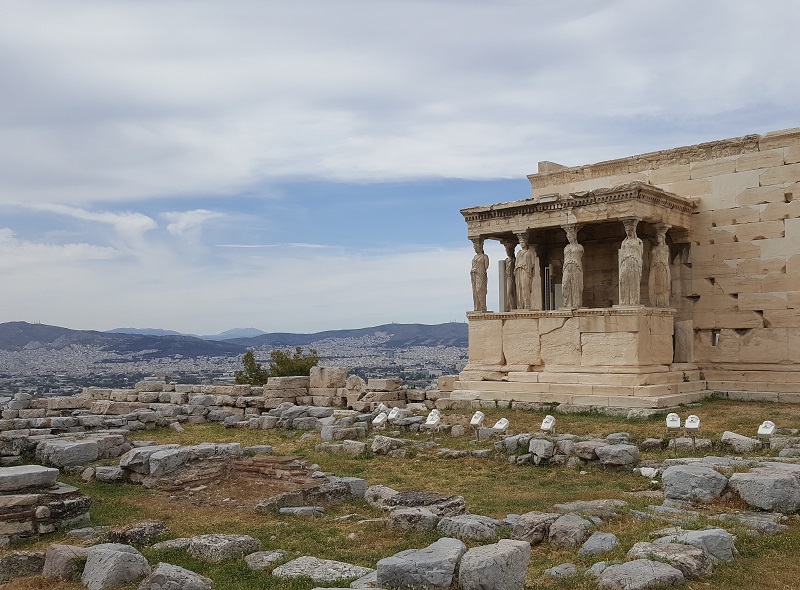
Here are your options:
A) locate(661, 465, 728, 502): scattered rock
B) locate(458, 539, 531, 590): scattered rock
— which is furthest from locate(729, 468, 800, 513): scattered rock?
locate(458, 539, 531, 590): scattered rock

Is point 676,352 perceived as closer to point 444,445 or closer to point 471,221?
point 471,221

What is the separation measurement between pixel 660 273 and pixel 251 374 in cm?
2196

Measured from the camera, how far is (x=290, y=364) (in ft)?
121

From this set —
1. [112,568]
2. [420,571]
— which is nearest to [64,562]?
[112,568]

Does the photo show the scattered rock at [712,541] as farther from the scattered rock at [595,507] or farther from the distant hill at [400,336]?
the distant hill at [400,336]

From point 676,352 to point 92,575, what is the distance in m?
18.2

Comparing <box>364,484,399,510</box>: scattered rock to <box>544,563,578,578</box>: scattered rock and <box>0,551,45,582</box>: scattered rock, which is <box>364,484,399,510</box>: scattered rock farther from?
<box>0,551,45,582</box>: scattered rock

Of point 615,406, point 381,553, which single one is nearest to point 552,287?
point 615,406

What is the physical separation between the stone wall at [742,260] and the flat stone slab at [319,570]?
631 inches

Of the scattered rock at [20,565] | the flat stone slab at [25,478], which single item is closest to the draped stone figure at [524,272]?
the flat stone slab at [25,478]

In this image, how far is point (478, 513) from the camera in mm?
9648

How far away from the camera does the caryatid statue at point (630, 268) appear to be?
20000mm

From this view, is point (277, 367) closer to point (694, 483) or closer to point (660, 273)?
point (660, 273)

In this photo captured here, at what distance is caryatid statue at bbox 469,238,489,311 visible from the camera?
23125mm
